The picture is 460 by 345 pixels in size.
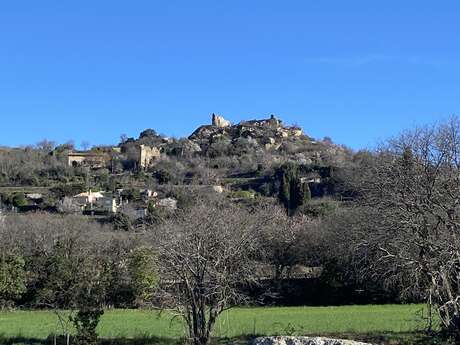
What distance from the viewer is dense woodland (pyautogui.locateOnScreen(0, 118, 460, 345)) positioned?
15.8m

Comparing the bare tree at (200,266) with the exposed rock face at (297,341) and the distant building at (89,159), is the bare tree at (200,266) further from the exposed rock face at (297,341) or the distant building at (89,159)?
the distant building at (89,159)

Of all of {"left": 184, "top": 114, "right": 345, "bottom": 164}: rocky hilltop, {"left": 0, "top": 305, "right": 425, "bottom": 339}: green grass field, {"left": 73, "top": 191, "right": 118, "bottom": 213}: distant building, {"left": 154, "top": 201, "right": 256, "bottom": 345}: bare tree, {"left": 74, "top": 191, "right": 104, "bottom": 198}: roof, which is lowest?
{"left": 0, "top": 305, "right": 425, "bottom": 339}: green grass field

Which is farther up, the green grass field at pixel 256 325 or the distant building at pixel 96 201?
the distant building at pixel 96 201

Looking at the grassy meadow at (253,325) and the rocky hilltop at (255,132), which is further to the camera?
the rocky hilltop at (255,132)

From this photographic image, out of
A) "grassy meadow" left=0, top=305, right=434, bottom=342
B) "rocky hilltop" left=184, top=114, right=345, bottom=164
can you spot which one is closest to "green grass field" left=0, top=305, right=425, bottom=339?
"grassy meadow" left=0, top=305, right=434, bottom=342

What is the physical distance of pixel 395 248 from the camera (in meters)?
16.6

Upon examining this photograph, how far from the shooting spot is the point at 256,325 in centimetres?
2439

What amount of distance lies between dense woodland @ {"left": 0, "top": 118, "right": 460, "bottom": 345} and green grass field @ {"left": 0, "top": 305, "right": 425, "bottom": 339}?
41.9 inches

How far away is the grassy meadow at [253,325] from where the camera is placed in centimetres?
2070

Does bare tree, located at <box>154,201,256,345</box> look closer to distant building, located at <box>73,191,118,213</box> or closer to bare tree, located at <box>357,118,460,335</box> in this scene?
bare tree, located at <box>357,118,460,335</box>

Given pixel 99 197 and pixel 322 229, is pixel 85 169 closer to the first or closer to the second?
pixel 99 197

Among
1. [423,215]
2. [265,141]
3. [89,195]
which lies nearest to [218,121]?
[265,141]

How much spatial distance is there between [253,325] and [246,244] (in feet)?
25.3

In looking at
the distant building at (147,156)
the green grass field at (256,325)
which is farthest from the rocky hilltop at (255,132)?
the green grass field at (256,325)
